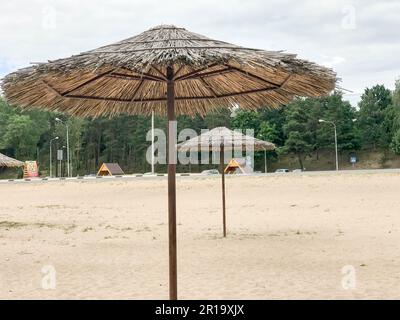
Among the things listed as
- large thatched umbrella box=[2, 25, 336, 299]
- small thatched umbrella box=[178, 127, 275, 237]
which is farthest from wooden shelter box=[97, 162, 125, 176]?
large thatched umbrella box=[2, 25, 336, 299]

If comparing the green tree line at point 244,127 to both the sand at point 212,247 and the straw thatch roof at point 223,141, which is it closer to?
the sand at point 212,247

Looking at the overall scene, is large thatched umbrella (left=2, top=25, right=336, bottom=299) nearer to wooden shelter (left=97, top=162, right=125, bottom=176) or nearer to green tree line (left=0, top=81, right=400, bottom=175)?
wooden shelter (left=97, top=162, right=125, bottom=176)

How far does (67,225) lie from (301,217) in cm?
693

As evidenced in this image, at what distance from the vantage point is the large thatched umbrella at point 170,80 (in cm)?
479

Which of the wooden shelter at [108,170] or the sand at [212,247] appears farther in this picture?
the wooden shelter at [108,170]

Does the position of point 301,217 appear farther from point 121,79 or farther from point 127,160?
point 127,160

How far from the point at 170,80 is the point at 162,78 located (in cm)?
28

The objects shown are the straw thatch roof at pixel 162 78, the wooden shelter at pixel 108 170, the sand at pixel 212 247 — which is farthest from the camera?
the wooden shelter at pixel 108 170

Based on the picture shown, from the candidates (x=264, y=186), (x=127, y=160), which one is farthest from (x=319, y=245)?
(x=127, y=160)

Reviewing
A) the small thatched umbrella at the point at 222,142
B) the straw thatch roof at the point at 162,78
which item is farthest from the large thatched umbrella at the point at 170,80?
the small thatched umbrella at the point at 222,142

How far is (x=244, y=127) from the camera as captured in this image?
67.2m

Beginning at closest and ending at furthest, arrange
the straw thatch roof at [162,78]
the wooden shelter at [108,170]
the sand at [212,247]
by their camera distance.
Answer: the straw thatch roof at [162,78]
the sand at [212,247]
the wooden shelter at [108,170]

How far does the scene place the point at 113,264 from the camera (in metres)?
8.80

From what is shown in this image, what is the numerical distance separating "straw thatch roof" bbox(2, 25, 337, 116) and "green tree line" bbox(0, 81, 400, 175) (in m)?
48.8
